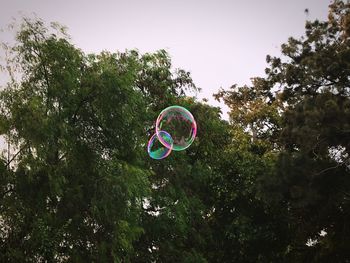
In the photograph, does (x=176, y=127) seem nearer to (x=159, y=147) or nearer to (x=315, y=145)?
(x=159, y=147)

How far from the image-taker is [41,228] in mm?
7863

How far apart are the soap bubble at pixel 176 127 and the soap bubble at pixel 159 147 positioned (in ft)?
0.05

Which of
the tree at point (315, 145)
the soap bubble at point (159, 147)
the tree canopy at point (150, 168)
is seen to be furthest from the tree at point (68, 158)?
the tree at point (315, 145)

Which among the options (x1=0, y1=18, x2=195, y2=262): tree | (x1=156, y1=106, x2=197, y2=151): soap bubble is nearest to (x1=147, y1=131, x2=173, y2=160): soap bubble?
A: (x1=156, y1=106, x2=197, y2=151): soap bubble

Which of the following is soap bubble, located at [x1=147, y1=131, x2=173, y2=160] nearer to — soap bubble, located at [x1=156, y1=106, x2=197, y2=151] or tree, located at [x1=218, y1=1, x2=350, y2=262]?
soap bubble, located at [x1=156, y1=106, x2=197, y2=151]

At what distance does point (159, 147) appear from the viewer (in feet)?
45.2

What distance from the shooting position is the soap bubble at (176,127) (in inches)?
513

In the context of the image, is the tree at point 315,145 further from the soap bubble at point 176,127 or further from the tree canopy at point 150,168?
the soap bubble at point 176,127

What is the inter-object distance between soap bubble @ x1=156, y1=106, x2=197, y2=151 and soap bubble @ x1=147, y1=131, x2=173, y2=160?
14mm

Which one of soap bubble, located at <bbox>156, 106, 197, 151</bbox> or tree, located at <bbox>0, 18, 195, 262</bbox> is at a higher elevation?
soap bubble, located at <bbox>156, 106, 197, 151</bbox>

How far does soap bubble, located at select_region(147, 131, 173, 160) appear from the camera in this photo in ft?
42.6

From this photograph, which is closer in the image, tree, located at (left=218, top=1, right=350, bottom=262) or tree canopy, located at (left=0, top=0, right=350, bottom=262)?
tree canopy, located at (left=0, top=0, right=350, bottom=262)

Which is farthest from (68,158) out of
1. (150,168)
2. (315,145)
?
(315,145)

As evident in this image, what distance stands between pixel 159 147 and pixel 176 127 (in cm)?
111
